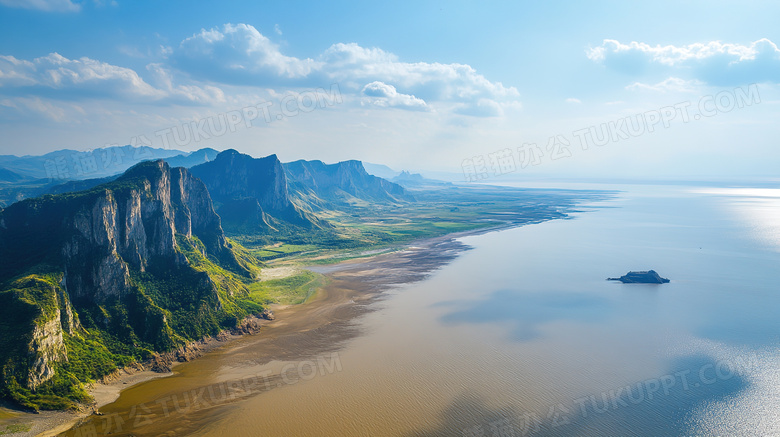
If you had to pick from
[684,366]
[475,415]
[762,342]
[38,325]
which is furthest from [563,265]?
[38,325]

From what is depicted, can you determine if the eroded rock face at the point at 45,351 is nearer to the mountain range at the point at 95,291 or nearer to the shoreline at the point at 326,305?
the mountain range at the point at 95,291

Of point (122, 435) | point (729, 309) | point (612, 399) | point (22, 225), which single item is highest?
point (22, 225)

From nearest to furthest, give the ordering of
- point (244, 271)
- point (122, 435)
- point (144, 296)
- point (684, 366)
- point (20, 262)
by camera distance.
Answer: point (122, 435) → point (684, 366) → point (20, 262) → point (144, 296) → point (244, 271)

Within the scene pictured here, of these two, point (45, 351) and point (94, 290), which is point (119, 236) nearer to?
point (94, 290)

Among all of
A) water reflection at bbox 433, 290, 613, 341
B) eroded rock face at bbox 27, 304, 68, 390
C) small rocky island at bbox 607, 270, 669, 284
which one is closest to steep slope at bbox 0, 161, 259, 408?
eroded rock face at bbox 27, 304, 68, 390

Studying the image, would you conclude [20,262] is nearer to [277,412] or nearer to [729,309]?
[277,412]

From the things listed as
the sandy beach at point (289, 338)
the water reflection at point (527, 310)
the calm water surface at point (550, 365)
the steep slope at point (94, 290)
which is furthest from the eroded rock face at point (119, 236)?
the water reflection at point (527, 310)
